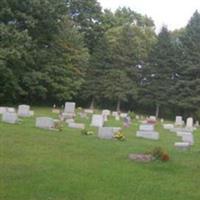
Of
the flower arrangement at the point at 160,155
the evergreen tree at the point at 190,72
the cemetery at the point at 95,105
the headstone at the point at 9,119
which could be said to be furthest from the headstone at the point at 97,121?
the evergreen tree at the point at 190,72

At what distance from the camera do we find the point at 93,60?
1859 inches

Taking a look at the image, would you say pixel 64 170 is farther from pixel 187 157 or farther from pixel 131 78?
pixel 131 78

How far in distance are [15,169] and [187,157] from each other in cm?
602

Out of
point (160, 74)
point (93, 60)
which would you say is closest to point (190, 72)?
point (160, 74)

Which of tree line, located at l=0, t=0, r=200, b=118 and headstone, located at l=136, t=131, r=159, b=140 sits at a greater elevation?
tree line, located at l=0, t=0, r=200, b=118

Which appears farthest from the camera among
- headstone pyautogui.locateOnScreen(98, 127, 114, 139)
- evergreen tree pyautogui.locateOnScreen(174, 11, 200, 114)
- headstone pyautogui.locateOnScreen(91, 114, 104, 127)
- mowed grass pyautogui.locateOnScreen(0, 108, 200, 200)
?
evergreen tree pyautogui.locateOnScreen(174, 11, 200, 114)

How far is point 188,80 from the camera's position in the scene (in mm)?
44625

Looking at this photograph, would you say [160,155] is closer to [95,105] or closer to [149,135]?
[149,135]

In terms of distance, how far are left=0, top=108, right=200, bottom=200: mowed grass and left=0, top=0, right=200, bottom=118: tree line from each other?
67.5ft

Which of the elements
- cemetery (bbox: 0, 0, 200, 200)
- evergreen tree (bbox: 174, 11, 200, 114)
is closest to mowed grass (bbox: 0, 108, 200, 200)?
cemetery (bbox: 0, 0, 200, 200)

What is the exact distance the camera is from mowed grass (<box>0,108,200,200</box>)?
29.5 ft

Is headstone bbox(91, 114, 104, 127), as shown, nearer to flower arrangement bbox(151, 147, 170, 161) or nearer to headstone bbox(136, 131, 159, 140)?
headstone bbox(136, 131, 159, 140)

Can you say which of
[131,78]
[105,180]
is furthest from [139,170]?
[131,78]

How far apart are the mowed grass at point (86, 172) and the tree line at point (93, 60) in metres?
20.6
